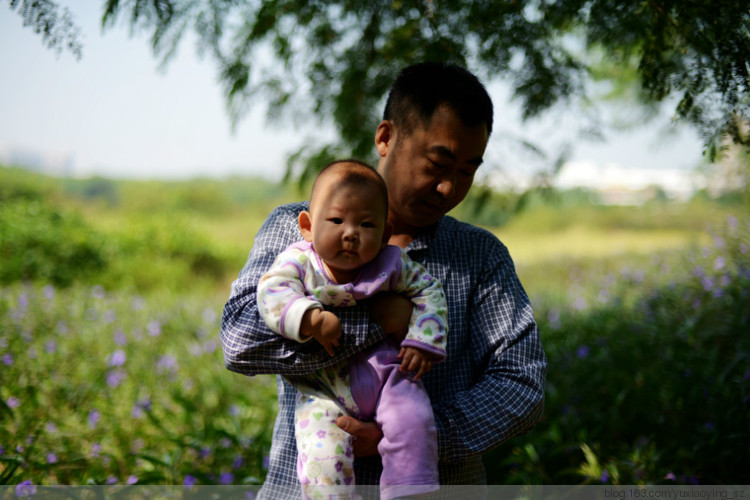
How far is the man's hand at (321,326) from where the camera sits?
120 cm

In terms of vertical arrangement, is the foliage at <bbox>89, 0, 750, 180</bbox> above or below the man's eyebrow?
above

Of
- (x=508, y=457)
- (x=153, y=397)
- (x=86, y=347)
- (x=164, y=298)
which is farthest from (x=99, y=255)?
(x=508, y=457)

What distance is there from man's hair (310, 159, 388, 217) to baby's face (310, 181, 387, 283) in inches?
0.5

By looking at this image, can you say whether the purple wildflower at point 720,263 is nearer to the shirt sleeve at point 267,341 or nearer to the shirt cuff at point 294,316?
the shirt sleeve at point 267,341

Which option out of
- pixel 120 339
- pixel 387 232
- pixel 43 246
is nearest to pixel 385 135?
pixel 387 232

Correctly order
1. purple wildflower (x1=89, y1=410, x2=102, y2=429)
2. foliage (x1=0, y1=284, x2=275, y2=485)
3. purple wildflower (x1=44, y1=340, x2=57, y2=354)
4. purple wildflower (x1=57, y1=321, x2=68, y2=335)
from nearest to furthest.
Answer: foliage (x1=0, y1=284, x2=275, y2=485)
purple wildflower (x1=89, y1=410, x2=102, y2=429)
purple wildflower (x1=44, y1=340, x2=57, y2=354)
purple wildflower (x1=57, y1=321, x2=68, y2=335)

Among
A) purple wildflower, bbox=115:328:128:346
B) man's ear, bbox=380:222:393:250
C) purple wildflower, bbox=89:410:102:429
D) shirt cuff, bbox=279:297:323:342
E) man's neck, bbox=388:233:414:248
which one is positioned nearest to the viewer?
shirt cuff, bbox=279:297:323:342

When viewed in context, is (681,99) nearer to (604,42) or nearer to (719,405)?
(604,42)

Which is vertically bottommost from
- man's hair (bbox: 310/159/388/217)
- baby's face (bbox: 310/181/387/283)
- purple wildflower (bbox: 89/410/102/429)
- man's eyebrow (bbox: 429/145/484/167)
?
purple wildflower (bbox: 89/410/102/429)

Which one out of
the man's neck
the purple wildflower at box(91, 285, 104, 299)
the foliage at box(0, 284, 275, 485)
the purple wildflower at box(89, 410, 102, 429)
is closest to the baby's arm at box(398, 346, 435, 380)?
the man's neck

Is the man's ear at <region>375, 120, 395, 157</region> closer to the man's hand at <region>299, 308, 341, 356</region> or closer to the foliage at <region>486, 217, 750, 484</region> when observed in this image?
the man's hand at <region>299, 308, 341, 356</region>

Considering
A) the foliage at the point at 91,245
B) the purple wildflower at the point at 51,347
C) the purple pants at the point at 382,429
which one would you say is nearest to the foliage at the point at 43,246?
the foliage at the point at 91,245

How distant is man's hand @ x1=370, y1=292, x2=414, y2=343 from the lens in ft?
4.23

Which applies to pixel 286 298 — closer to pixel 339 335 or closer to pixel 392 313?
pixel 339 335
